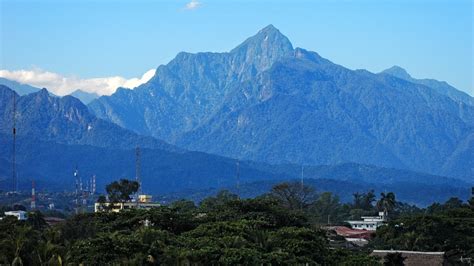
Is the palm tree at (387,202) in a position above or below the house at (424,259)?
above

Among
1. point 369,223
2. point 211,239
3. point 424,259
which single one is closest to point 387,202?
point 369,223

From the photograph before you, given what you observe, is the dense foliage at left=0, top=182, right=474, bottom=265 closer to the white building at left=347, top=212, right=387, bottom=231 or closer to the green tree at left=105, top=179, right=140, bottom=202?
the green tree at left=105, top=179, right=140, bottom=202

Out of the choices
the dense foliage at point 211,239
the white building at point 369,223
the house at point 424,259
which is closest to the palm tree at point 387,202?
the white building at point 369,223

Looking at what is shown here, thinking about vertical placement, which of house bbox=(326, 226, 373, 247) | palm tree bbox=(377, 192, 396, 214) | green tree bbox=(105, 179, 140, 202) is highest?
green tree bbox=(105, 179, 140, 202)

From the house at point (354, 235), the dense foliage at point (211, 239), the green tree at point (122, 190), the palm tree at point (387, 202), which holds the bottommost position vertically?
the house at point (354, 235)

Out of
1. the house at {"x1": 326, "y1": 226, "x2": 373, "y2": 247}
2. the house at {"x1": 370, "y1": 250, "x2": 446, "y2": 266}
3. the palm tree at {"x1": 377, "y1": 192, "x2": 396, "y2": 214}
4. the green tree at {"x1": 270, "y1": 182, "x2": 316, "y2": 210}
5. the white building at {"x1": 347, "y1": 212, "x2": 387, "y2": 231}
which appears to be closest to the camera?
the house at {"x1": 370, "y1": 250, "x2": 446, "y2": 266}

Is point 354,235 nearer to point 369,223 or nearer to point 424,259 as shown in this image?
point 369,223

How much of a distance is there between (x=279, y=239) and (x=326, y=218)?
255 ft

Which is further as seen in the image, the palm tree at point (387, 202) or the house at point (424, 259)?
the palm tree at point (387, 202)

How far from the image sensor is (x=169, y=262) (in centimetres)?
4150

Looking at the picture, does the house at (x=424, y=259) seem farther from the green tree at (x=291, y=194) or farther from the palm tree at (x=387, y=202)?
the palm tree at (x=387, y=202)

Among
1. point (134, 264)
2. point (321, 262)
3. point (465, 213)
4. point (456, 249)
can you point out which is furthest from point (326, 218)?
point (134, 264)

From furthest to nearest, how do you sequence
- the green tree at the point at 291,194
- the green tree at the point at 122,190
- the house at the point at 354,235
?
the green tree at the point at 291,194, the green tree at the point at 122,190, the house at the point at 354,235

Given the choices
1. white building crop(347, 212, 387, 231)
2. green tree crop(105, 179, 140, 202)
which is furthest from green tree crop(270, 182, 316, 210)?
green tree crop(105, 179, 140, 202)
